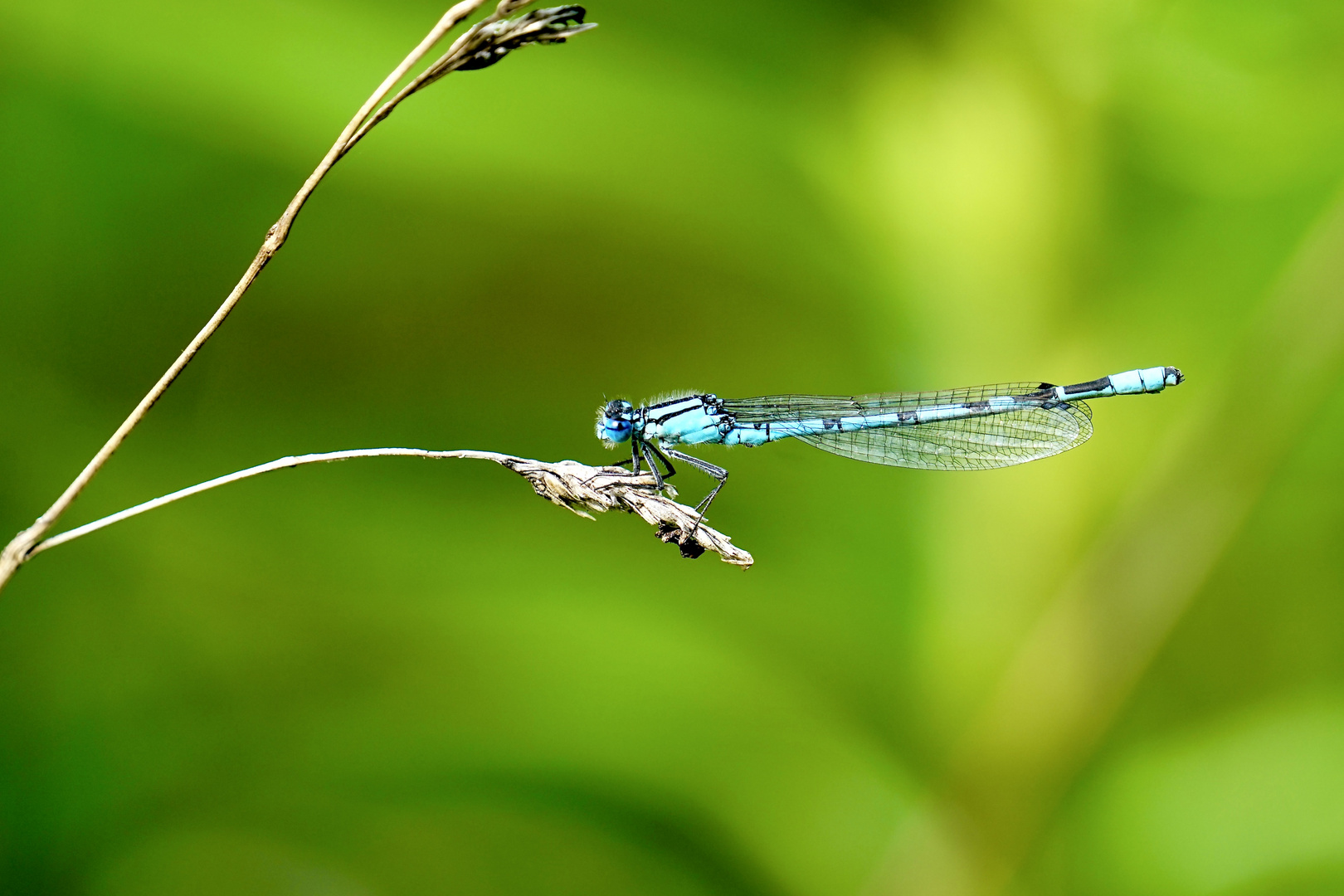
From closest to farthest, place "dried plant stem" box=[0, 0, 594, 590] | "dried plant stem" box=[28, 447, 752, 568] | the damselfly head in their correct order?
"dried plant stem" box=[0, 0, 594, 590], "dried plant stem" box=[28, 447, 752, 568], the damselfly head

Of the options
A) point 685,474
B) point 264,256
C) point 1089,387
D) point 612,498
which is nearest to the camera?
point 264,256

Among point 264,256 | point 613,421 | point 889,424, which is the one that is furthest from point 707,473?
point 264,256

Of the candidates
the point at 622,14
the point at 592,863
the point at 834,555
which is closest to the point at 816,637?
the point at 834,555

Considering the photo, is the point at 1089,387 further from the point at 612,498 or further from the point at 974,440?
the point at 612,498

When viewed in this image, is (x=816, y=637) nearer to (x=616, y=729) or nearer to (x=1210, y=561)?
(x=616, y=729)

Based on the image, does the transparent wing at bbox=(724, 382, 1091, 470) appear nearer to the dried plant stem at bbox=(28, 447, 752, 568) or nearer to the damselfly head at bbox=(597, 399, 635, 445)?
the damselfly head at bbox=(597, 399, 635, 445)

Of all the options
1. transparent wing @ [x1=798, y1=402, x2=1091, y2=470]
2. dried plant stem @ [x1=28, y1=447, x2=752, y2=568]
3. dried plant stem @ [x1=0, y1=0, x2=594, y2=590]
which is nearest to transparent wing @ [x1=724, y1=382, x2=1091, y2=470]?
transparent wing @ [x1=798, y1=402, x2=1091, y2=470]

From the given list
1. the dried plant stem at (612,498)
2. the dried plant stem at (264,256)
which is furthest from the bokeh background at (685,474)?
the dried plant stem at (264,256)
